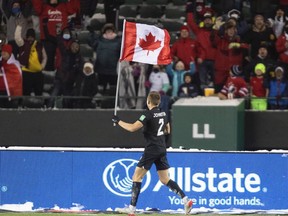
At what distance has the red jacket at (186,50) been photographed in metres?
22.3

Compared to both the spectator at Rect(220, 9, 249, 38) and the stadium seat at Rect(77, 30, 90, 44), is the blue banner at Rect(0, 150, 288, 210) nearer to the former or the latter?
the spectator at Rect(220, 9, 249, 38)

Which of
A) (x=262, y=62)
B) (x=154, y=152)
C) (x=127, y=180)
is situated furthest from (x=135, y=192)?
(x=262, y=62)

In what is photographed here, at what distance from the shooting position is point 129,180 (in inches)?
652

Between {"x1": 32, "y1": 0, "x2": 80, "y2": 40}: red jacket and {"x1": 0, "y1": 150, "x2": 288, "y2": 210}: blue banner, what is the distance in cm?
705

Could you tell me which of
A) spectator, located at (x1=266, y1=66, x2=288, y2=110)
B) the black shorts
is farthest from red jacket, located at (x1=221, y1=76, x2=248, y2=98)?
the black shorts

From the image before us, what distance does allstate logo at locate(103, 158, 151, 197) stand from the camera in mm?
16547

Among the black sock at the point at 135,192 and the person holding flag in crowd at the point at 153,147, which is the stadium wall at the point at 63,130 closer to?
the person holding flag in crowd at the point at 153,147

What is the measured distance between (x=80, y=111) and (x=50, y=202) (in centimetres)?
626

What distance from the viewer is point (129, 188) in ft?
54.2

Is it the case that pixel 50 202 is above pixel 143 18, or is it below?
below

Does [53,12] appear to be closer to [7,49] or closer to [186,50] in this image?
[7,49]

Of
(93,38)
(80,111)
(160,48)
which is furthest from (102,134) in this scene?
(160,48)

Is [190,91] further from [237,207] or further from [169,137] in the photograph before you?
[237,207]

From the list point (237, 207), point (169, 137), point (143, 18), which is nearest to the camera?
point (237, 207)
